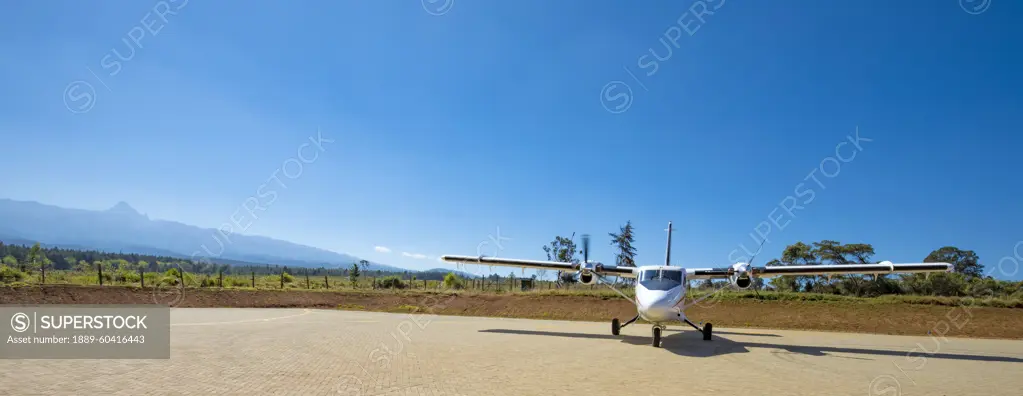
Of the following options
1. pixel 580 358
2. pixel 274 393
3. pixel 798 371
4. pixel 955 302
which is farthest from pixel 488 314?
pixel 955 302

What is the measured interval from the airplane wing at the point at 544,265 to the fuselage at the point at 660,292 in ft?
10.2

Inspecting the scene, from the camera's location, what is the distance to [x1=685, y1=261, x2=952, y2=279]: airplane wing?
18688mm

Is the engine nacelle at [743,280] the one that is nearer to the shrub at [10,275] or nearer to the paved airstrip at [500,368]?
the paved airstrip at [500,368]

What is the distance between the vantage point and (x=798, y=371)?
12336 mm

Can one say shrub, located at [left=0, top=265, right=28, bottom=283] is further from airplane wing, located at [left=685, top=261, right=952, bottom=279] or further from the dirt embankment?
airplane wing, located at [left=685, top=261, right=952, bottom=279]

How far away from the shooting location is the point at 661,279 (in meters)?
18.0

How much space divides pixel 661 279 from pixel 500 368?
863cm

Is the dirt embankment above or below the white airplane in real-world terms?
below

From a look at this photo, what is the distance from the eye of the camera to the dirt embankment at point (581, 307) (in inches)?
1126

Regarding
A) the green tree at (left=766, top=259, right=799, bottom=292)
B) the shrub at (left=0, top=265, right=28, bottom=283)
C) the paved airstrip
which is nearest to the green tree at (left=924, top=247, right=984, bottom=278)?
the green tree at (left=766, top=259, right=799, bottom=292)

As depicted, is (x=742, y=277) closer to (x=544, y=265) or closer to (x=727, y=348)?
(x=727, y=348)

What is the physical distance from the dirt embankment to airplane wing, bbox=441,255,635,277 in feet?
32.0

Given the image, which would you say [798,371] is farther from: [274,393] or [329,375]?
[274,393]

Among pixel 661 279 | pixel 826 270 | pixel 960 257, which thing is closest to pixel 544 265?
pixel 661 279
